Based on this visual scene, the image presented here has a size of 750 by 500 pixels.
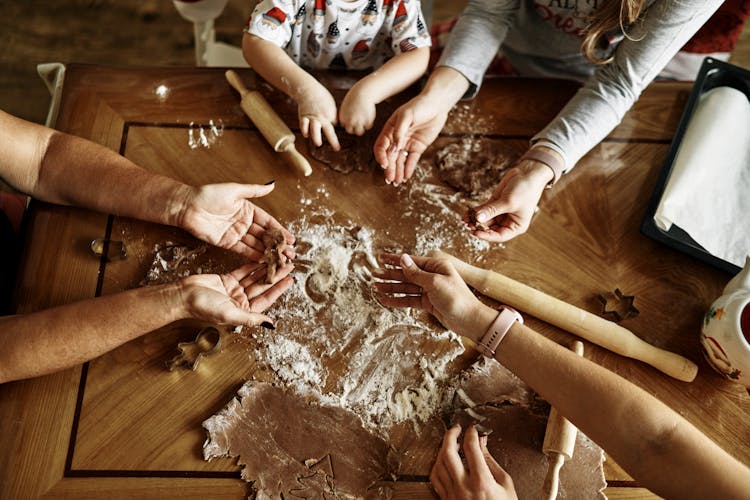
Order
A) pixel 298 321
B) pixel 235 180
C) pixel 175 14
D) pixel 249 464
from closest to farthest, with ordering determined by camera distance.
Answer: pixel 249 464 < pixel 298 321 < pixel 235 180 < pixel 175 14

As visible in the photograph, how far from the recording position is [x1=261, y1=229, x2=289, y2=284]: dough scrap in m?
1.01

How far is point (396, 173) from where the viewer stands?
1.12 metres

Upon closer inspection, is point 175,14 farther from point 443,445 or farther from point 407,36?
point 443,445

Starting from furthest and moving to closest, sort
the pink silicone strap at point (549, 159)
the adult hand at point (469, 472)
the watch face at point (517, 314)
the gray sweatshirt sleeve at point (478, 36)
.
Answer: the gray sweatshirt sleeve at point (478, 36) → the pink silicone strap at point (549, 159) → the watch face at point (517, 314) → the adult hand at point (469, 472)

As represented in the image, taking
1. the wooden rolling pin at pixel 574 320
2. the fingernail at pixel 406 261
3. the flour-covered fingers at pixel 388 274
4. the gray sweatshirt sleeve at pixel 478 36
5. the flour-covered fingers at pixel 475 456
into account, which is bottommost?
the flour-covered fingers at pixel 475 456

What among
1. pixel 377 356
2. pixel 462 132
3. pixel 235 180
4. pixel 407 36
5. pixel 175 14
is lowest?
pixel 175 14

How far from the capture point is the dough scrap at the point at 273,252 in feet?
3.32

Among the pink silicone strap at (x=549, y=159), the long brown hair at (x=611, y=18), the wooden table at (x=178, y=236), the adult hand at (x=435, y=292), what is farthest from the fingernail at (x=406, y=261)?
the long brown hair at (x=611, y=18)

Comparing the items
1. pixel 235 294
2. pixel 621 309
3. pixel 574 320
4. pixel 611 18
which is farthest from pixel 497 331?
pixel 611 18

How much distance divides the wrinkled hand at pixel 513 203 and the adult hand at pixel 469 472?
0.37 m

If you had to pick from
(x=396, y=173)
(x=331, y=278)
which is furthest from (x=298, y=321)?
(x=396, y=173)

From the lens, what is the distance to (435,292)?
3.19 ft

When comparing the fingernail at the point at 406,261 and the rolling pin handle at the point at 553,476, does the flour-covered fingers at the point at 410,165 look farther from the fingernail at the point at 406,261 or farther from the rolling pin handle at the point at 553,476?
the rolling pin handle at the point at 553,476

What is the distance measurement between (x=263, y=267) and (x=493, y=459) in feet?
1.70
